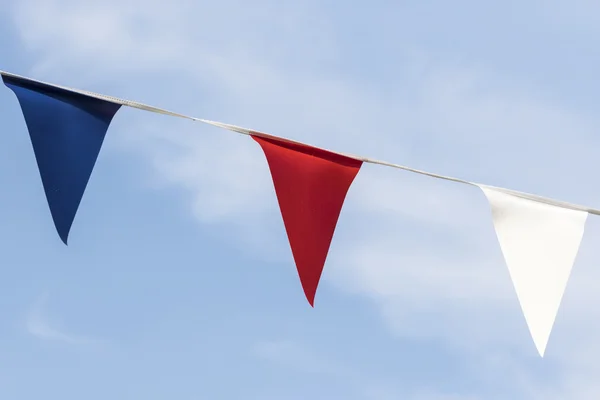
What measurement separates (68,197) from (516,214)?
1517 mm

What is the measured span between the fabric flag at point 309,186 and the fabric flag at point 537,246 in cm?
50

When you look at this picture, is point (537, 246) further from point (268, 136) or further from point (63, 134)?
point (63, 134)

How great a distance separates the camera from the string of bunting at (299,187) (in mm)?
3520

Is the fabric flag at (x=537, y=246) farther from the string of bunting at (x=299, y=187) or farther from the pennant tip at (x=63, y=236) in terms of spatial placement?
the pennant tip at (x=63, y=236)

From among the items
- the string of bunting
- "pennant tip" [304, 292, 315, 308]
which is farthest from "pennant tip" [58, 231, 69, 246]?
"pennant tip" [304, 292, 315, 308]

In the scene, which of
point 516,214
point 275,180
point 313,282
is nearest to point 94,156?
point 275,180

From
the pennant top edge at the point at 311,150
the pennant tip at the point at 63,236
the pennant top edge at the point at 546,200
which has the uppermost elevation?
the pennant top edge at the point at 546,200

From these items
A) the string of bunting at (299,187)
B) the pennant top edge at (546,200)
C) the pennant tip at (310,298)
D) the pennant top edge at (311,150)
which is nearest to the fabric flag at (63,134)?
the string of bunting at (299,187)

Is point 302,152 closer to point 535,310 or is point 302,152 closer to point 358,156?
point 358,156

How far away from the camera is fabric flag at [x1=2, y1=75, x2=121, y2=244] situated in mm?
3670

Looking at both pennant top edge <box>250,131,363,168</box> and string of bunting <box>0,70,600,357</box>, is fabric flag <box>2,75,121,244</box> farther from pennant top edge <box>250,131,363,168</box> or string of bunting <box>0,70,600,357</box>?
pennant top edge <box>250,131,363,168</box>

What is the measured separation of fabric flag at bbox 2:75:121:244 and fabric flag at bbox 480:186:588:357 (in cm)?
136

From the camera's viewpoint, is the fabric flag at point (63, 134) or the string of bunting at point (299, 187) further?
the fabric flag at point (63, 134)

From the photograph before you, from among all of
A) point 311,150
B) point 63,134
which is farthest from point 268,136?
point 63,134
